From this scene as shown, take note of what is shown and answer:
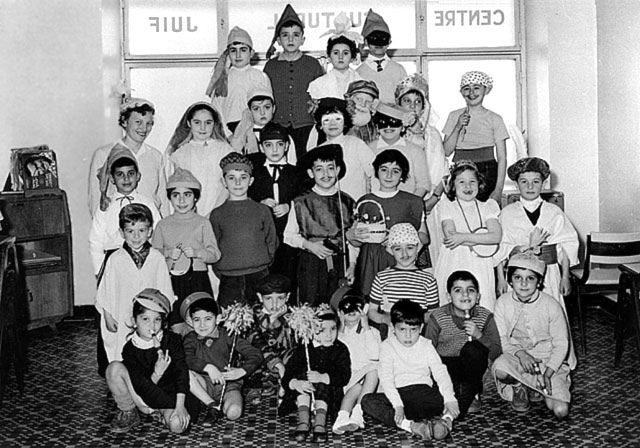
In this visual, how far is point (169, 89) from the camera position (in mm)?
7941

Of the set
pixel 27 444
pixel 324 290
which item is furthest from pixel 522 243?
pixel 27 444

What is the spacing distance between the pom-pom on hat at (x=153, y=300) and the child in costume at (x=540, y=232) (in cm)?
197

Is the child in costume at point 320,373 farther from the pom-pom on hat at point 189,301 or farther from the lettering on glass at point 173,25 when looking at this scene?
the lettering on glass at point 173,25

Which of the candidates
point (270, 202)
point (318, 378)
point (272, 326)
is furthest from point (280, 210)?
point (318, 378)

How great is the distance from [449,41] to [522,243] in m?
2.77

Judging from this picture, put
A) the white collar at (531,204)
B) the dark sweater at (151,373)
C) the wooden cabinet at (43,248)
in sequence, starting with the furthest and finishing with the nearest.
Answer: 1. the wooden cabinet at (43,248)
2. the white collar at (531,204)
3. the dark sweater at (151,373)

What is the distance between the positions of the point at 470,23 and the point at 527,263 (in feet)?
10.7

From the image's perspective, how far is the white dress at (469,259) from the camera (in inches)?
223

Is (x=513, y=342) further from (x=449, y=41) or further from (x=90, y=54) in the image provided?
(x=90, y=54)

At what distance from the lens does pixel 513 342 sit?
538 centimetres

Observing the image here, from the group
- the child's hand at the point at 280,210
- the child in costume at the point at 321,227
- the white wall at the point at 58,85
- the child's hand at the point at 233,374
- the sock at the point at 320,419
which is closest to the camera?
the sock at the point at 320,419

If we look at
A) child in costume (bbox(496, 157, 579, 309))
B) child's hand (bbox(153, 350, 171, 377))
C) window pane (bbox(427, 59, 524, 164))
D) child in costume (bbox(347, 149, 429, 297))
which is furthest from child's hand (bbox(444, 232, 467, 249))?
window pane (bbox(427, 59, 524, 164))

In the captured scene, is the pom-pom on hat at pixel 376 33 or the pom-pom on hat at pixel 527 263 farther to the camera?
the pom-pom on hat at pixel 376 33

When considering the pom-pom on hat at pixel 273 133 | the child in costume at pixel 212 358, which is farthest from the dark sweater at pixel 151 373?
the pom-pom on hat at pixel 273 133
